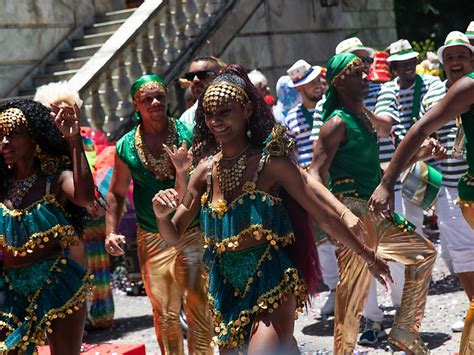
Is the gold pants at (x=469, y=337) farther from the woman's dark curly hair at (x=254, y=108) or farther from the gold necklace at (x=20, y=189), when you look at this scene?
the gold necklace at (x=20, y=189)

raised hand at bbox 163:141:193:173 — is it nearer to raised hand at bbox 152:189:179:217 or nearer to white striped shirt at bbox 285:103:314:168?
raised hand at bbox 152:189:179:217

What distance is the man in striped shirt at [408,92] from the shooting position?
9.50 meters

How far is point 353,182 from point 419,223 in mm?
2499

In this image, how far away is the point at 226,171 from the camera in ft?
19.4

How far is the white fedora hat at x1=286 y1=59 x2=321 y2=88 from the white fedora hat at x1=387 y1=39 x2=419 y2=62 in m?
0.71

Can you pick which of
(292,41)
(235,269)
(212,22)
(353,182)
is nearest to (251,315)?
(235,269)

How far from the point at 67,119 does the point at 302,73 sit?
4.30m

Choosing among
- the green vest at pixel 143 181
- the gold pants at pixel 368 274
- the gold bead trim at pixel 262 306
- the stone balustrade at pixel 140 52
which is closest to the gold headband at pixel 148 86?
the green vest at pixel 143 181

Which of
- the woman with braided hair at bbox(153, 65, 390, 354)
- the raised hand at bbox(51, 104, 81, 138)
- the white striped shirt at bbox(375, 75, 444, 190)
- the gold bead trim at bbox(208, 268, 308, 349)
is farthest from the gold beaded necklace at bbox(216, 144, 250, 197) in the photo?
the white striped shirt at bbox(375, 75, 444, 190)

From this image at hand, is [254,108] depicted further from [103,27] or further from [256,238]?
[103,27]

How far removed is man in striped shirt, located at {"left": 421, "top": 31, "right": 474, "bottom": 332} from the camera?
7714 millimetres

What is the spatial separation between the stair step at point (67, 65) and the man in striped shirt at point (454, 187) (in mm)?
6955

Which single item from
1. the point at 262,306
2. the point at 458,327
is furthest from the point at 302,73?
the point at 262,306

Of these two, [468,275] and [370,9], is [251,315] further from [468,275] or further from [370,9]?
[370,9]
